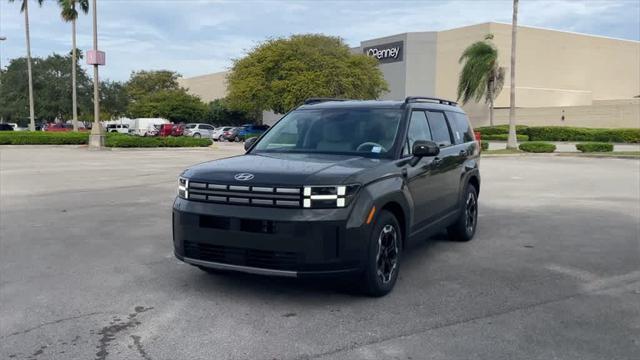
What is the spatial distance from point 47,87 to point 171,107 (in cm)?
1592

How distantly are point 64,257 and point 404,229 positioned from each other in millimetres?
4042

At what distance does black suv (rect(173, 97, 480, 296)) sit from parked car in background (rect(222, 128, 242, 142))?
45524 mm

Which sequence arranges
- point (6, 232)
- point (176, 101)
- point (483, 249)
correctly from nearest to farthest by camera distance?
point (483, 249), point (6, 232), point (176, 101)

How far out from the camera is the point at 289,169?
510 cm

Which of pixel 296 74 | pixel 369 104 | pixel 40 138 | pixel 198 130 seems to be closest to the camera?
pixel 369 104

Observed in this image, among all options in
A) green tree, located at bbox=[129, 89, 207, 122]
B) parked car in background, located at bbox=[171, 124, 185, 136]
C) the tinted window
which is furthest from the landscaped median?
green tree, located at bbox=[129, 89, 207, 122]

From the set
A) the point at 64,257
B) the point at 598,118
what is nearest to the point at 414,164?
the point at 64,257

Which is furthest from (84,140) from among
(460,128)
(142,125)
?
(460,128)

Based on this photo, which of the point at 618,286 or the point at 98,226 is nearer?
the point at 618,286

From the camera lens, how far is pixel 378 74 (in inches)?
2016

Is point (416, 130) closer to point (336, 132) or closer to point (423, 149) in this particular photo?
point (423, 149)

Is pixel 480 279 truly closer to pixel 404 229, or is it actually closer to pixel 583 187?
pixel 404 229

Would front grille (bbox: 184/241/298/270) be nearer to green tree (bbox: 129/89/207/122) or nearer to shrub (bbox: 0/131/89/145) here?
shrub (bbox: 0/131/89/145)

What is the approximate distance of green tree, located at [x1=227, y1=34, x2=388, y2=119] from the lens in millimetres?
45625
